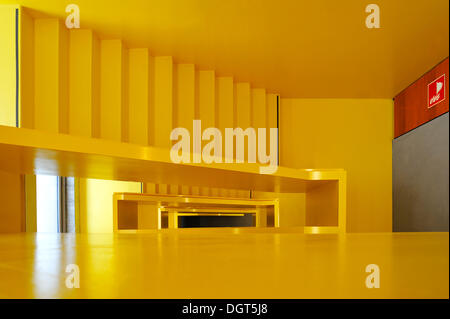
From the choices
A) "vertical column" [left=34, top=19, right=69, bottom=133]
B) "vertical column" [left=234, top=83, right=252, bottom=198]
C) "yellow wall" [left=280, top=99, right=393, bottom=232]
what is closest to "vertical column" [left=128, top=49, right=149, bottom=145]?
"vertical column" [left=34, top=19, right=69, bottom=133]

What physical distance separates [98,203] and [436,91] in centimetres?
388

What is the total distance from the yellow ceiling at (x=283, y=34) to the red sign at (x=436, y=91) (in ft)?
Answer: 0.67

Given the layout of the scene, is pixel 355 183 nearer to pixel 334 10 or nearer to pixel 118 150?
pixel 334 10

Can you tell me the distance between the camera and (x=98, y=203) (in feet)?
9.85

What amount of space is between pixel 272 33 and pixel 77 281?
9.56 ft

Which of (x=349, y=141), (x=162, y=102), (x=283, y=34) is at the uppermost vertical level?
(x=283, y=34)

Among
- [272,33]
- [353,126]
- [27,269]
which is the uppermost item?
[272,33]

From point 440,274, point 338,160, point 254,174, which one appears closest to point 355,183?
point 338,160

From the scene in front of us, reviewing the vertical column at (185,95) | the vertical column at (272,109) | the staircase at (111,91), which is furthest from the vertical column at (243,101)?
the vertical column at (185,95)

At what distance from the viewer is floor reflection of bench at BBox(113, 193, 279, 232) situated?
1.99 m

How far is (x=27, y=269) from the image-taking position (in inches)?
11.7

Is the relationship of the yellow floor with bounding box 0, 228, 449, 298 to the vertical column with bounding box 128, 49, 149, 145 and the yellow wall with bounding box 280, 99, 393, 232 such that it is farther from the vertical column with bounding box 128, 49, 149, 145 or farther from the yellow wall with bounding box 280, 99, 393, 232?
the yellow wall with bounding box 280, 99, 393, 232

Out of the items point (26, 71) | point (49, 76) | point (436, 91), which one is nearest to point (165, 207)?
point (49, 76)

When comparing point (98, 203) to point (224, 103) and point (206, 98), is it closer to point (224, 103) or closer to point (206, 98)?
point (206, 98)
